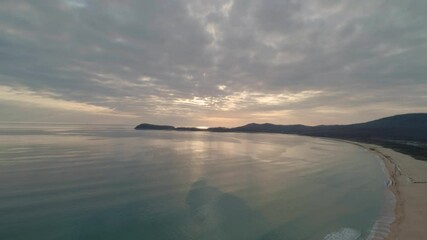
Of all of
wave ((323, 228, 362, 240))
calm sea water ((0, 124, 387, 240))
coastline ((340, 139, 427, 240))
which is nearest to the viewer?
coastline ((340, 139, 427, 240))

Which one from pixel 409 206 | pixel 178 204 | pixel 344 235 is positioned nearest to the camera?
pixel 344 235

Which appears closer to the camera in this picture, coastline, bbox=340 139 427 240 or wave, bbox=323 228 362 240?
coastline, bbox=340 139 427 240

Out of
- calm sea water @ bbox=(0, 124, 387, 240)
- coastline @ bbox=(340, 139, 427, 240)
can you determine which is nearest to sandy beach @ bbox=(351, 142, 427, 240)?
coastline @ bbox=(340, 139, 427, 240)

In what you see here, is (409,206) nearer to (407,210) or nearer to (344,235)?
(407,210)

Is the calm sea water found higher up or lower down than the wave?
higher up

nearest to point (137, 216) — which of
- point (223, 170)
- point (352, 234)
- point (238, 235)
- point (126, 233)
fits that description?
point (126, 233)

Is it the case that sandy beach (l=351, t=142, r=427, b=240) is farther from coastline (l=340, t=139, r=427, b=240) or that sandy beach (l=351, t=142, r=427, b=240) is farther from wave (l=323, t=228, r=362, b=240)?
wave (l=323, t=228, r=362, b=240)

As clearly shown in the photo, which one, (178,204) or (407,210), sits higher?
(407,210)

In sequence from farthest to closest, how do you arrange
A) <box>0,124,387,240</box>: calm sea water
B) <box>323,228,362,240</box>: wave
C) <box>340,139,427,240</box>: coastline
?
<box>0,124,387,240</box>: calm sea water, <box>323,228,362,240</box>: wave, <box>340,139,427,240</box>: coastline

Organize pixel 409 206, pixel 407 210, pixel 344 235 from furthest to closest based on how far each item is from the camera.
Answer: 1. pixel 409 206
2. pixel 407 210
3. pixel 344 235

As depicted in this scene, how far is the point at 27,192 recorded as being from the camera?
2030 centimetres

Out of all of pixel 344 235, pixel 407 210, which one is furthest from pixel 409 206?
pixel 344 235

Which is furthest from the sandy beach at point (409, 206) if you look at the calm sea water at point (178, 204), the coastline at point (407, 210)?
the calm sea water at point (178, 204)

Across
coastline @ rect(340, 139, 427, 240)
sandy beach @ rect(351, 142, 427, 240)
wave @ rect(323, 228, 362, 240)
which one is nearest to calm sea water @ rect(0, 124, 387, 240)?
wave @ rect(323, 228, 362, 240)
